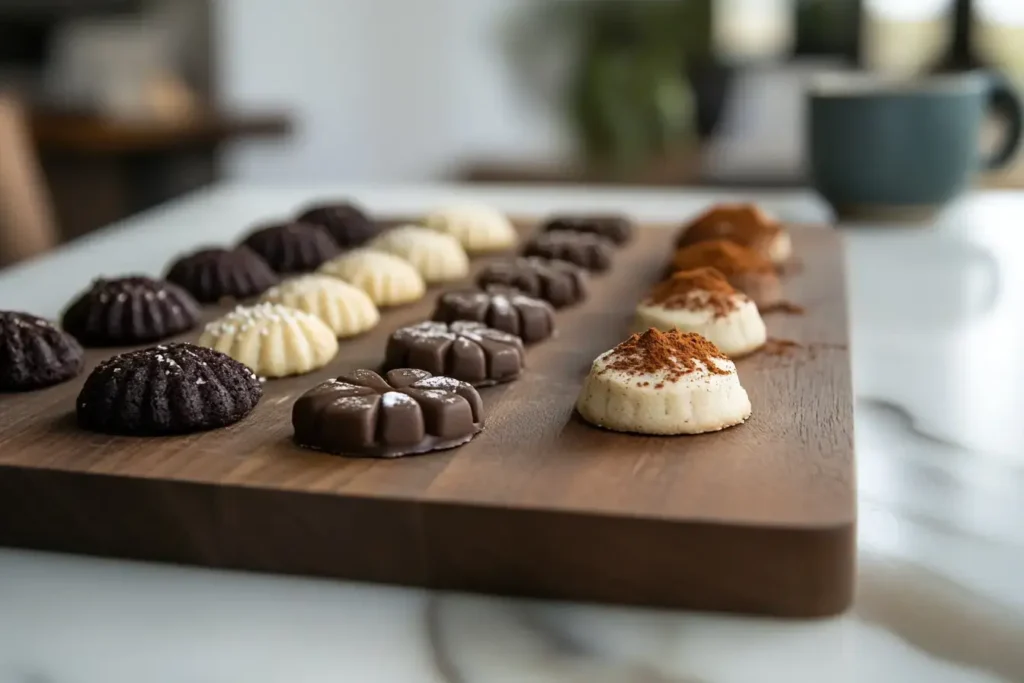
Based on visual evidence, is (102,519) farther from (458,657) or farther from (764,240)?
(764,240)

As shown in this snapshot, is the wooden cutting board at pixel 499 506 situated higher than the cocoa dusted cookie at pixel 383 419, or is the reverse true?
the cocoa dusted cookie at pixel 383 419

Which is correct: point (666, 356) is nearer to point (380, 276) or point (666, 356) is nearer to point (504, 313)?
point (504, 313)

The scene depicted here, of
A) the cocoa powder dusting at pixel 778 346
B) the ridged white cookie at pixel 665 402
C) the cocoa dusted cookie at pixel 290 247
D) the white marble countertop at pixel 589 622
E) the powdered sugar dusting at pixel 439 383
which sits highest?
the cocoa dusted cookie at pixel 290 247

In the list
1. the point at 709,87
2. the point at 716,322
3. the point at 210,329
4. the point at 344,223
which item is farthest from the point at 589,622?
the point at 709,87

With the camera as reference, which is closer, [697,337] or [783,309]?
[697,337]

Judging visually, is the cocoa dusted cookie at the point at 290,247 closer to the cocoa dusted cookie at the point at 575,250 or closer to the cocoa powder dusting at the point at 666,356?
the cocoa dusted cookie at the point at 575,250

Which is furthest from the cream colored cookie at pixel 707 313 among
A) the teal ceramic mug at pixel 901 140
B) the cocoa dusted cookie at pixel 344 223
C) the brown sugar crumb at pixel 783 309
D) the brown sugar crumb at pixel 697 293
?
the teal ceramic mug at pixel 901 140

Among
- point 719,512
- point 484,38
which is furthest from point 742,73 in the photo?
point 719,512
